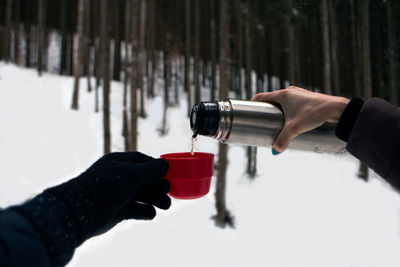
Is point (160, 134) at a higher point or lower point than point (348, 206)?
higher

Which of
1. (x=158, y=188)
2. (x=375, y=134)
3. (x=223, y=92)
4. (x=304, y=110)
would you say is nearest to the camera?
(x=375, y=134)

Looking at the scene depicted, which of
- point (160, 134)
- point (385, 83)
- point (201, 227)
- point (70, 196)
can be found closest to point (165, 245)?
point (201, 227)

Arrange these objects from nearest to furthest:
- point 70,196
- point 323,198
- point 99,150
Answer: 1. point 70,196
2. point 323,198
3. point 99,150

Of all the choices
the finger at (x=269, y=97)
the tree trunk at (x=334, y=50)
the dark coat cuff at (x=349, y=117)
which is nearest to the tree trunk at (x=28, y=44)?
the tree trunk at (x=334, y=50)

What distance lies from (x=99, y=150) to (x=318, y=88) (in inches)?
598

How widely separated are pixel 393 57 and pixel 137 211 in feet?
31.6

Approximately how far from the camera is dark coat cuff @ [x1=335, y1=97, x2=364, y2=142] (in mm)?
870

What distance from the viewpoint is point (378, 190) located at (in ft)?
23.6

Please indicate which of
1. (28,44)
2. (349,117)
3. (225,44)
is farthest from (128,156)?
(28,44)

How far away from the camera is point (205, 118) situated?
1103 mm

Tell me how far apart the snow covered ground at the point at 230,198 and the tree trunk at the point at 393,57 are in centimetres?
257

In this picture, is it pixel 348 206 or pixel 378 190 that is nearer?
pixel 348 206

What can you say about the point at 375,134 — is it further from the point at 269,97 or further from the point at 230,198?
the point at 230,198

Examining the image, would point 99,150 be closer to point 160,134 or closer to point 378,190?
point 160,134
